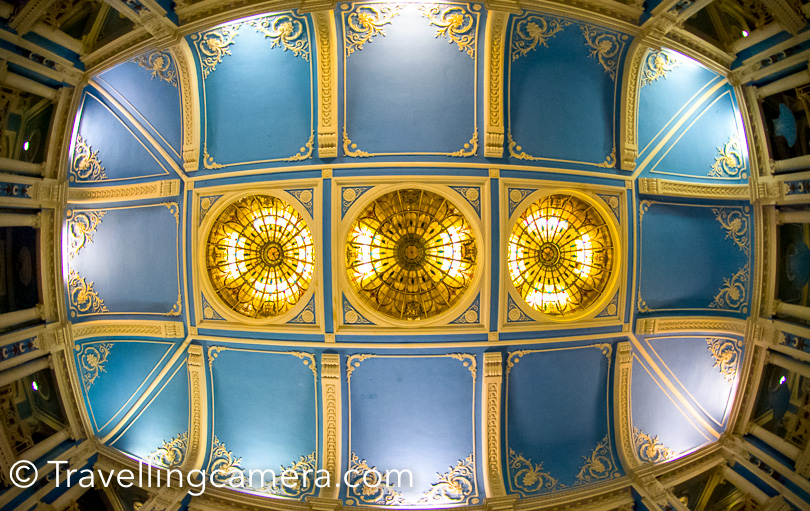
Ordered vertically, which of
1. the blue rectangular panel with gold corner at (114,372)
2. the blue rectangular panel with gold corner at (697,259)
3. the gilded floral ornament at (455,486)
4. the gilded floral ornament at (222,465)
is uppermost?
the blue rectangular panel with gold corner at (697,259)

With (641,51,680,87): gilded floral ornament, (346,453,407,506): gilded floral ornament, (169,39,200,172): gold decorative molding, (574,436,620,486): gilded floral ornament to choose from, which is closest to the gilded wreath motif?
(574,436,620,486): gilded floral ornament

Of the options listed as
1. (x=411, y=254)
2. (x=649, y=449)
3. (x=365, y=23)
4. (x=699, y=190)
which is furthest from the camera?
(x=649, y=449)

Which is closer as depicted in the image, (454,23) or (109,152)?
(454,23)

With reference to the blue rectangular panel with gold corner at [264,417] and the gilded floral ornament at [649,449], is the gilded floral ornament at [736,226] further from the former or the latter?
the blue rectangular panel with gold corner at [264,417]

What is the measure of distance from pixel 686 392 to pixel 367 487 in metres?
8.08

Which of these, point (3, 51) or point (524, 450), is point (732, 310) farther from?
point (3, 51)

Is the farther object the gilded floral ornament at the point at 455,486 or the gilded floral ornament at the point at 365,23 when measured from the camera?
the gilded floral ornament at the point at 455,486

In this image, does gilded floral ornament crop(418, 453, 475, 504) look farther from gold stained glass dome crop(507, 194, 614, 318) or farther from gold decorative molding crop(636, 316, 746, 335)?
gold decorative molding crop(636, 316, 746, 335)

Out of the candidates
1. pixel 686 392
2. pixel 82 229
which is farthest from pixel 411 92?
pixel 686 392

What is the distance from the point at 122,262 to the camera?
1002cm

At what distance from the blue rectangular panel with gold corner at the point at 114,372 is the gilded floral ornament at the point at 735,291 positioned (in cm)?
1348

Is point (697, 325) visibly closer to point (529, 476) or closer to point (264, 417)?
point (529, 476)

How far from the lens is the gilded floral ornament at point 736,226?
9.92 meters

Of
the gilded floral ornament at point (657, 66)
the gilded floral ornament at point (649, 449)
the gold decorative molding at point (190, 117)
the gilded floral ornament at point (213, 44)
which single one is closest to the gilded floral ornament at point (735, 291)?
the gilded floral ornament at point (649, 449)
